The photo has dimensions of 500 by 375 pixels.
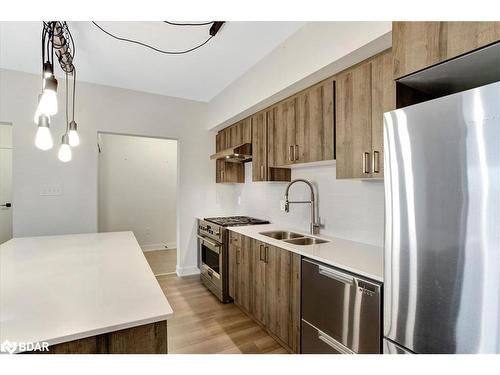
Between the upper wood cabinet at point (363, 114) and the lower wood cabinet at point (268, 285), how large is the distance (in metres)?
0.80

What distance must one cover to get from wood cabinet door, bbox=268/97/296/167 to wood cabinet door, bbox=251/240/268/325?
33.4 inches

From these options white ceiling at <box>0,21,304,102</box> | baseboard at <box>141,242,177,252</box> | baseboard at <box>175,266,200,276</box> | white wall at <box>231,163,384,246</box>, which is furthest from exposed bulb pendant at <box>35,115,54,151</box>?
baseboard at <box>141,242,177,252</box>

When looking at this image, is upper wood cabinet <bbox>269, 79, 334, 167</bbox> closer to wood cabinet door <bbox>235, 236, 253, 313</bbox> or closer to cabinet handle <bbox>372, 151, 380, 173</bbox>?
cabinet handle <bbox>372, 151, 380, 173</bbox>

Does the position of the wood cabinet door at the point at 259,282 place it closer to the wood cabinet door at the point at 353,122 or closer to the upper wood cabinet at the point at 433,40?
the wood cabinet door at the point at 353,122

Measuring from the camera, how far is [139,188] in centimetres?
522

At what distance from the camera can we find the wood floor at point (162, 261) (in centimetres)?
403

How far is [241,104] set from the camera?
2.93 metres

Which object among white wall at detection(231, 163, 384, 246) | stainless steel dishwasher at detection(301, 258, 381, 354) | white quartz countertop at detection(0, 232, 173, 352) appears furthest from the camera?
white wall at detection(231, 163, 384, 246)

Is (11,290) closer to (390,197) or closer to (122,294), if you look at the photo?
(122,294)

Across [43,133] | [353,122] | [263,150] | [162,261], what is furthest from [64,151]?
[162,261]

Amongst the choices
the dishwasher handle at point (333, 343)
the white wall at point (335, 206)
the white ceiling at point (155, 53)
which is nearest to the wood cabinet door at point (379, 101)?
the white wall at point (335, 206)

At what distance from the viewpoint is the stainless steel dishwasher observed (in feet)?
4.39

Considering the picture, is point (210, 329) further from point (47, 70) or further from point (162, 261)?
point (162, 261)
